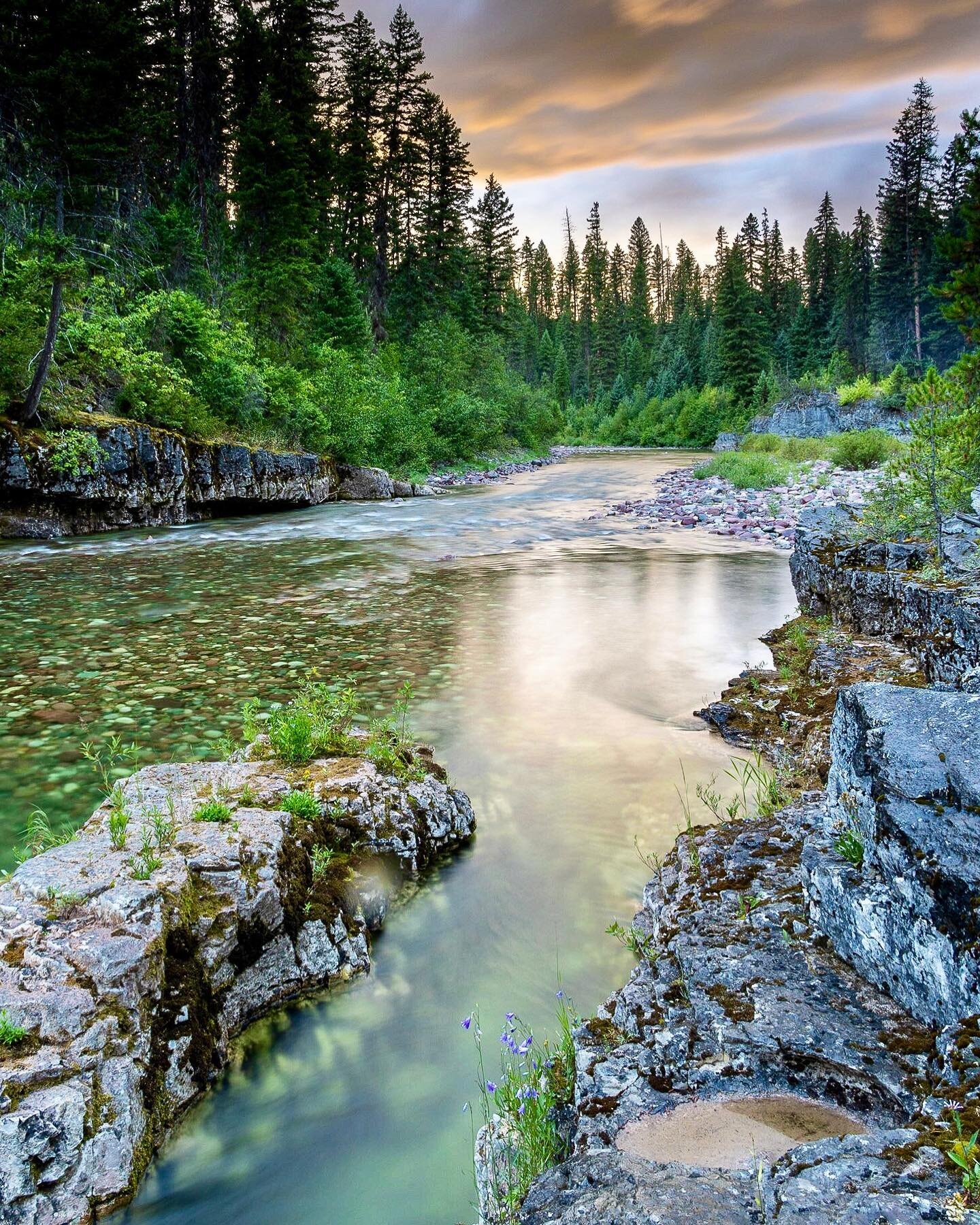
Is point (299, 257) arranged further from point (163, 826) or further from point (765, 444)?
point (163, 826)

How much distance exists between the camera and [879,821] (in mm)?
2404

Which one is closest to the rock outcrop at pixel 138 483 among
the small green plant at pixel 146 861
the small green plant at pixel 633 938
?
the small green plant at pixel 146 861

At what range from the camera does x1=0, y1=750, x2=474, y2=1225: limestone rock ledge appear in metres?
2.23

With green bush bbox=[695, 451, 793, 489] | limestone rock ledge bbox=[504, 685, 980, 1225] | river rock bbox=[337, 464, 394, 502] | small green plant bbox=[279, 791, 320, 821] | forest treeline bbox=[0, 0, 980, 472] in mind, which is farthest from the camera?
green bush bbox=[695, 451, 793, 489]

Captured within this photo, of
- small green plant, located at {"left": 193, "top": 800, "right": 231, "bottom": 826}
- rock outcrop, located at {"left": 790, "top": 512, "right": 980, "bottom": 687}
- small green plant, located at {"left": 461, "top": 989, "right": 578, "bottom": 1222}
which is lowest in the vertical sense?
small green plant, located at {"left": 461, "top": 989, "right": 578, "bottom": 1222}

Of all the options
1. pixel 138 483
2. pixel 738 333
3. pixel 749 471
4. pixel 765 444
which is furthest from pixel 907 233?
pixel 138 483

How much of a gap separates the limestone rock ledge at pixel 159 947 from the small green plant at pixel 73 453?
12441 mm

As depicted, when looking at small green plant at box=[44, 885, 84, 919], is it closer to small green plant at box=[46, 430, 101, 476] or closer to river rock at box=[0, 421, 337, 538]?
small green plant at box=[46, 430, 101, 476]

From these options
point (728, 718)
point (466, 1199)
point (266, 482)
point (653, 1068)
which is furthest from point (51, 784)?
point (266, 482)

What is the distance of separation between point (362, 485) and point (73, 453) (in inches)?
493

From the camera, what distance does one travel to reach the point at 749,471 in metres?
27.3

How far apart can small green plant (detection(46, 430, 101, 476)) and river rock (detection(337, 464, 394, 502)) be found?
34.6 ft

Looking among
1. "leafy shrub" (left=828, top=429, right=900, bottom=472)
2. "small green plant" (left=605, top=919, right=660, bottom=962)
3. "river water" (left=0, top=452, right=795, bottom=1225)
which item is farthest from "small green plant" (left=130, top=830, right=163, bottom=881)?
"leafy shrub" (left=828, top=429, right=900, bottom=472)

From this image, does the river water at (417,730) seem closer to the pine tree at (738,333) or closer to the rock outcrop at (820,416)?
the rock outcrop at (820,416)
